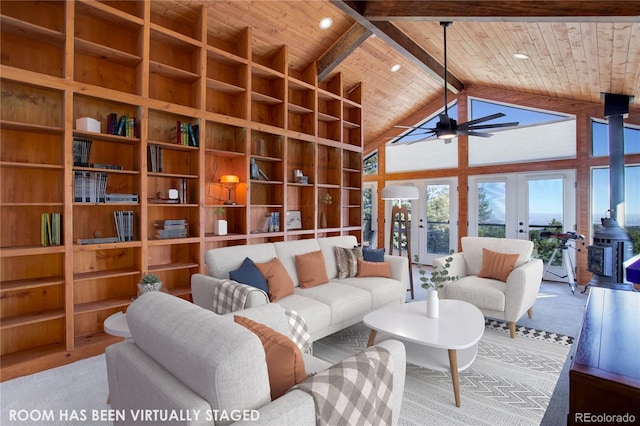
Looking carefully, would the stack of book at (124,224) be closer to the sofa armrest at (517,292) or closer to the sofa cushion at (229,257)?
the sofa cushion at (229,257)

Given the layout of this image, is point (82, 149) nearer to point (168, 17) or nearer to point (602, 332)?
point (168, 17)

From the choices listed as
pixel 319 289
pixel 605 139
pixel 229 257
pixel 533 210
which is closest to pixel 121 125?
pixel 229 257

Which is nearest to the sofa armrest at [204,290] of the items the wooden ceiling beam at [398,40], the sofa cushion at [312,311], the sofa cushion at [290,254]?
the sofa cushion at [312,311]

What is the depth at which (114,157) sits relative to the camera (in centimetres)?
353

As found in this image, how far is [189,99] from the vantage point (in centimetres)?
408

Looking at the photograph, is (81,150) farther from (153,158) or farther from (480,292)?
(480,292)

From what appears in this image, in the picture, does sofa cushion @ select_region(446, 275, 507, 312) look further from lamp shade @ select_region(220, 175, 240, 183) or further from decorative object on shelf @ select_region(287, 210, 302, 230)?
lamp shade @ select_region(220, 175, 240, 183)

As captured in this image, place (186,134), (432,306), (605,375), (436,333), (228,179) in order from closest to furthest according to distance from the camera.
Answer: (605,375), (436,333), (432,306), (186,134), (228,179)

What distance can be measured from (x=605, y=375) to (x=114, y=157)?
4.06 meters

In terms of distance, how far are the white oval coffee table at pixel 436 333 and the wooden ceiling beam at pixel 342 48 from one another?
3637 millimetres

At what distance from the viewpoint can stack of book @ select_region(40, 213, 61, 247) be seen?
2.93 meters

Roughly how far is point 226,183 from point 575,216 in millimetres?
5817

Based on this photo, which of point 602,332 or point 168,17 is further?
point 168,17

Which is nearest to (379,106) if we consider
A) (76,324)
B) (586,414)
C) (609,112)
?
(609,112)
